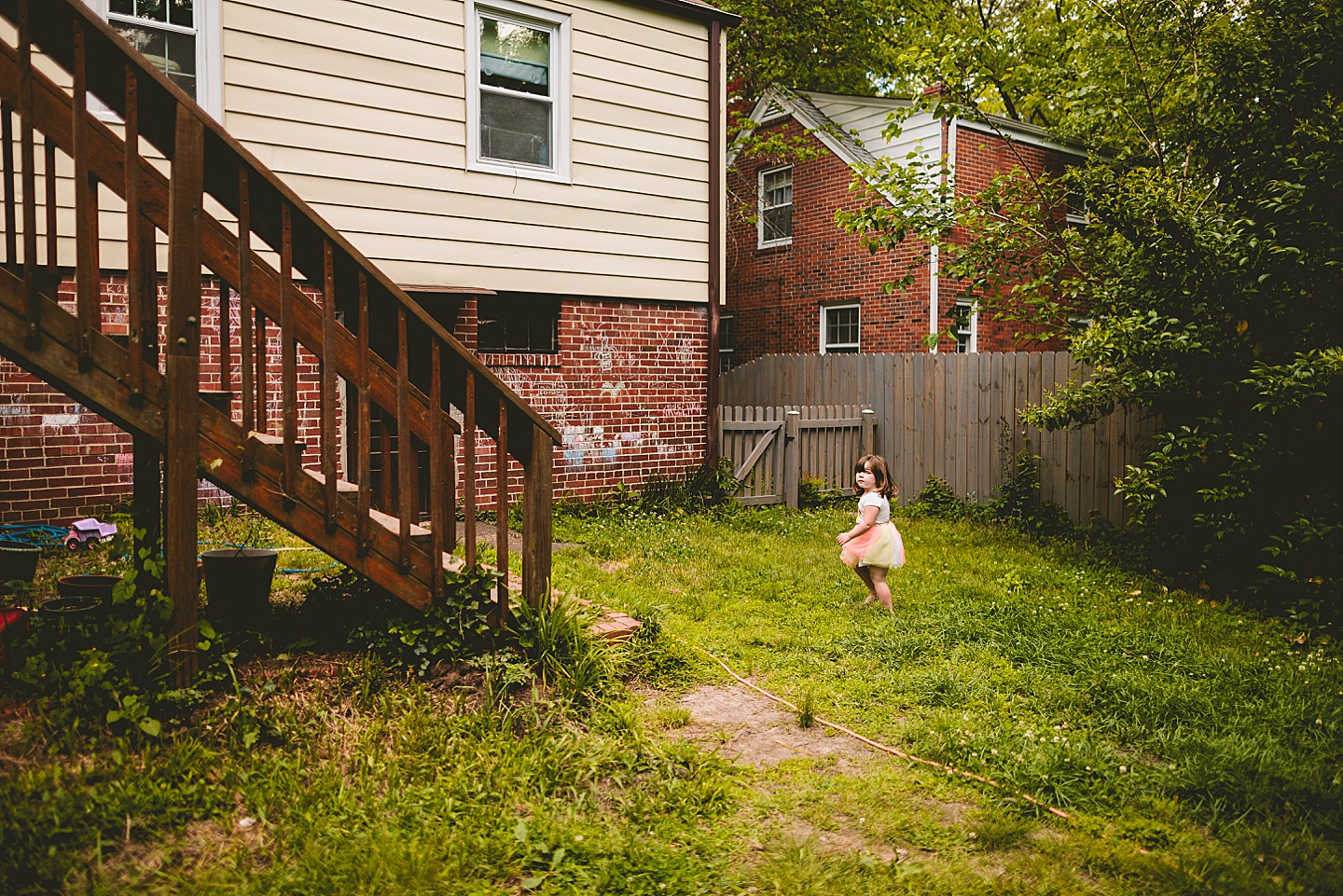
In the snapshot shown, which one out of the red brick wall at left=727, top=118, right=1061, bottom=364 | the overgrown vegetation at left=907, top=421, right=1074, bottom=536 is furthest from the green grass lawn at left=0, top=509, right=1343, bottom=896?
the red brick wall at left=727, top=118, right=1061, bottom=364

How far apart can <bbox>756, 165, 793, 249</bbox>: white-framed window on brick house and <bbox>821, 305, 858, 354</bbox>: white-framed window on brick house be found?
6.14 ft

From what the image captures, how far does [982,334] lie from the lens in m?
17.3

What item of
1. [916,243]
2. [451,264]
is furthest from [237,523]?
[916,243]

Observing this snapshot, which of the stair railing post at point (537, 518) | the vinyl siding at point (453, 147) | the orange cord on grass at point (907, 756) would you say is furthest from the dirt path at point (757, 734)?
the vinyl siding at point (453, 147)

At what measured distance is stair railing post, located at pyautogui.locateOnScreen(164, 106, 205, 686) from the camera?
355 cm

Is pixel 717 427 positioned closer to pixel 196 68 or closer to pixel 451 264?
pixel 451 264

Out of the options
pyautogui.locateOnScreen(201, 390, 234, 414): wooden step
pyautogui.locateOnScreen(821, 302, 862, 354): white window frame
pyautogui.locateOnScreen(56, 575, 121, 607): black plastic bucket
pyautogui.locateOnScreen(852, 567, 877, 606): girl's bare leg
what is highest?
pyautogui.locateOnScreen(821, 302, 862, 354): white window frame

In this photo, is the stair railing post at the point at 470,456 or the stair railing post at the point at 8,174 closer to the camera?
the stair railing post at the point at 8,174

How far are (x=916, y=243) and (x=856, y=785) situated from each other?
14167 millimetres

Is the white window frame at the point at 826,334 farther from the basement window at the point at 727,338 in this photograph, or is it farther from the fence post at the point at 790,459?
the fence post at the point at 790,459

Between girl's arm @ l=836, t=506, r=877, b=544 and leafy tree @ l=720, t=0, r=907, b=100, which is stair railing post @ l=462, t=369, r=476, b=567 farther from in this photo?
leafy tree @ l=720, t=0, r=907, b=100

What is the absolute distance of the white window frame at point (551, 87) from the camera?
881 cm

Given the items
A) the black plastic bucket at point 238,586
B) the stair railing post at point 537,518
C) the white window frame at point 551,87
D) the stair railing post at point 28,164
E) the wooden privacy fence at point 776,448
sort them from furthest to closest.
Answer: the wooden privacy fence at point 776,448
the white window frame at point 551,87
the stair railing post at point 537,518
the black plastic bucket at point 238,586
the stair railing post at point 28,164

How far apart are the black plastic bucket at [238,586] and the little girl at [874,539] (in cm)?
352
